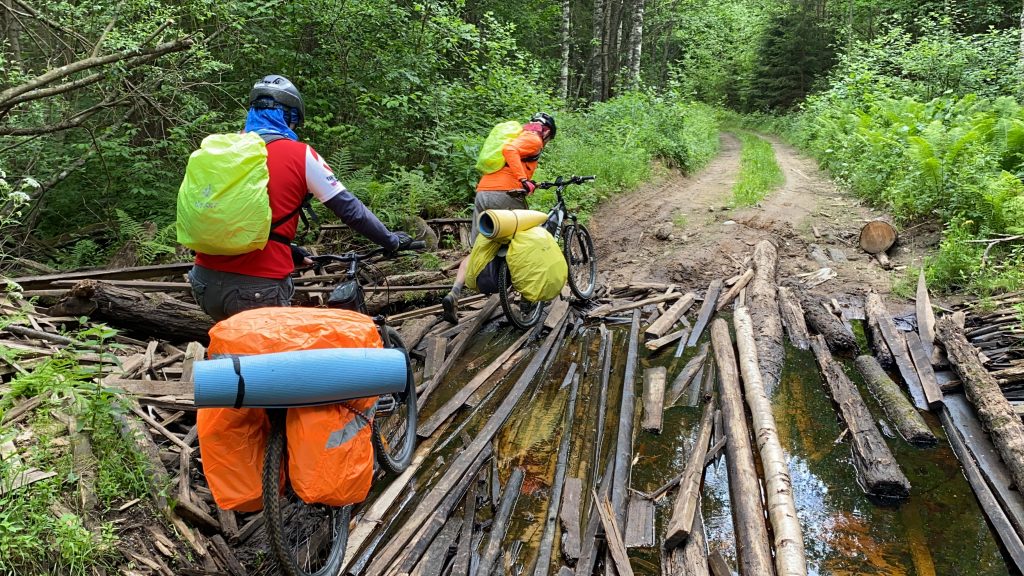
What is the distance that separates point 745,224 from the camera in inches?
396

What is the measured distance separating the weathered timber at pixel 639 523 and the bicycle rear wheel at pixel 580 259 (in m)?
3.75

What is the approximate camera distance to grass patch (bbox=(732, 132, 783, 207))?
38.1 ft

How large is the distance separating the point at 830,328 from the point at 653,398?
9.14 ft

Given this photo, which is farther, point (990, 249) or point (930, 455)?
point (990, 249)

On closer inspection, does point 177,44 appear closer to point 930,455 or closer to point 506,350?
point 506,350

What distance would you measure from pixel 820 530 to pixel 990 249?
5.92 meters

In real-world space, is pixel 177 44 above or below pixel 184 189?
above

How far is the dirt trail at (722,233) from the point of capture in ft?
27.4

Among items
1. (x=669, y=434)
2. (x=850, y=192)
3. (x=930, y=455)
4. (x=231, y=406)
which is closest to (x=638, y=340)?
(x=669, y=434)

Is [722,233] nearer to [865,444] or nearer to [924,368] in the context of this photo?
[924,368]

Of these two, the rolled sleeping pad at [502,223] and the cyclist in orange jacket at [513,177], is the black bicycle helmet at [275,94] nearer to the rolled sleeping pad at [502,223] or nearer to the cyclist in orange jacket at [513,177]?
the rolled sleeping pad at [502,223]

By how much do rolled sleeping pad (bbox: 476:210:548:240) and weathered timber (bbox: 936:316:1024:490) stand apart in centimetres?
441

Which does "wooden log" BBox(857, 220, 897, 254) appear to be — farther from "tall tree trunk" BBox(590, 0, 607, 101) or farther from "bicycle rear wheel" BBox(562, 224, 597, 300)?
"tall tree trunk" BBox(590, 0, 607, 101)

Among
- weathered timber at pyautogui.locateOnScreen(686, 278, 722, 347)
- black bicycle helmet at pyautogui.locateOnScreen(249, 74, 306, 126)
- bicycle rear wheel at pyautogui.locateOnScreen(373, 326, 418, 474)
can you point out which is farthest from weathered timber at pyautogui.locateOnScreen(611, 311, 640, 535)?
black bicycle helmet at pyautogui.locateOnScreen(249, 74, 306, 126)
